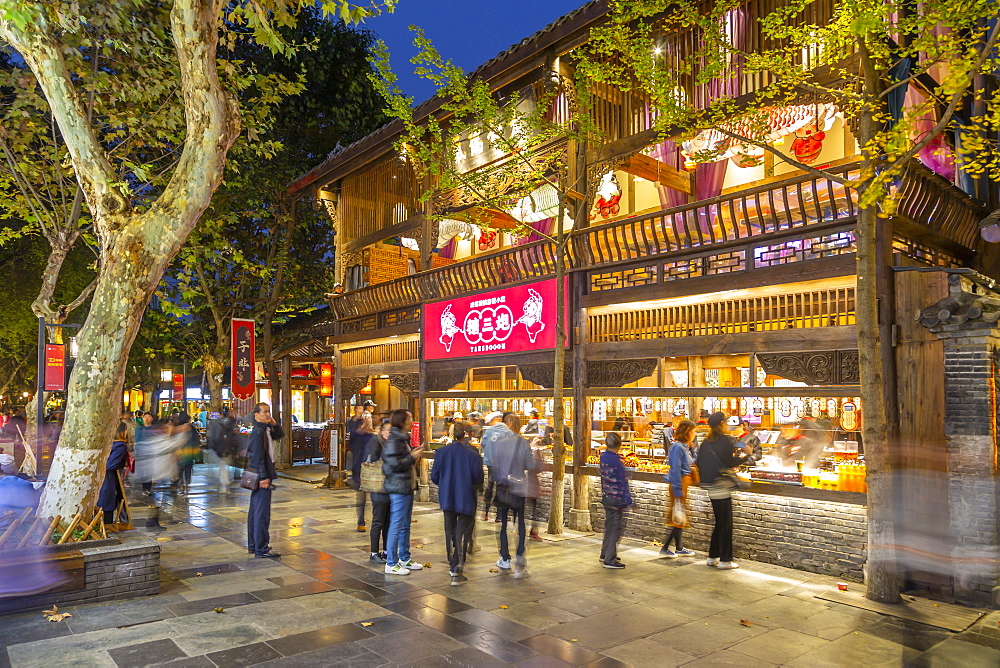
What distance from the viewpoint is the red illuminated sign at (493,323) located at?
1238 cm

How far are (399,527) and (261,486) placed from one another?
2254 mm

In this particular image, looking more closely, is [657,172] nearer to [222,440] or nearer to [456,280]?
[456,280]

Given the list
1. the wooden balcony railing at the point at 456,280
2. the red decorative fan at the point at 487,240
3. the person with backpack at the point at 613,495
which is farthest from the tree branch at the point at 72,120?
the red decorative fan at the point at 487,240

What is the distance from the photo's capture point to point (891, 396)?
8.05 metres

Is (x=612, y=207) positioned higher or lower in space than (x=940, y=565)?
higher

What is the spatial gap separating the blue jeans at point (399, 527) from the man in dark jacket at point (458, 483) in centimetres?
51

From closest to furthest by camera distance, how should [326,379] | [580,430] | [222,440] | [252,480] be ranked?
[252,480] → [580,430] → [222,440] → [326,379]

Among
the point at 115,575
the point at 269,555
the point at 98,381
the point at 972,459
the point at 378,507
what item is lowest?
the point at 269,555

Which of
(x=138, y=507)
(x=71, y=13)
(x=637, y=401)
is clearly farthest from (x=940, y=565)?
(x=138, y=507)

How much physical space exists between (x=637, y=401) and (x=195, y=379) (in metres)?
48.6

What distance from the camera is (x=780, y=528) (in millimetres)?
9023

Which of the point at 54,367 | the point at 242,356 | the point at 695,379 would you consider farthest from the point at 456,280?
the point at 54,367

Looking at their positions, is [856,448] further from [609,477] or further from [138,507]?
[138,507]

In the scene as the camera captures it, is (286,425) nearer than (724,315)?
No
